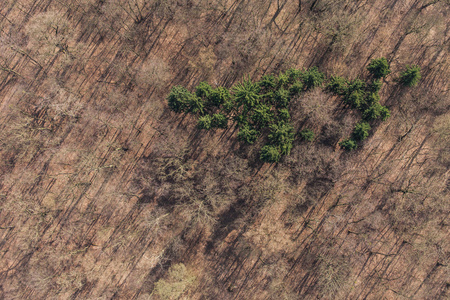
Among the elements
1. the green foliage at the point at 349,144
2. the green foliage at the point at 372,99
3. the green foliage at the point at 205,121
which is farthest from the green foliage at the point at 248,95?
the green foliage at the point at 372,99

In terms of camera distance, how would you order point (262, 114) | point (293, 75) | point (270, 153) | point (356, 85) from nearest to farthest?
point (262, 114) < point (270, 153) < point (293, 75) < point (356, 85)

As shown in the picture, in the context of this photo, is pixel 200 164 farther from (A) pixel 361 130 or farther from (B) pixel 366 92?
(B) pixel 366 92

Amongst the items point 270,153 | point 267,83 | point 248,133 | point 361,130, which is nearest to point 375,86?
point 361,130

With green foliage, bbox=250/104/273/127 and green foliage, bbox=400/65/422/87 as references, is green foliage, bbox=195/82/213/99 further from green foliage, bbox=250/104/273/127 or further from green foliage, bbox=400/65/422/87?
green foliage, bbox=400/65/422/87

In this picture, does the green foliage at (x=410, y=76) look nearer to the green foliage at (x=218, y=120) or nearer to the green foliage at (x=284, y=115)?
the green foliage at (x=284, y=115)

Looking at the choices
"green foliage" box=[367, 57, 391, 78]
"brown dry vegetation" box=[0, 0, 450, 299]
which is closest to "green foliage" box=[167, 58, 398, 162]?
"green foliage" box=[367, 57, 391, 78]
